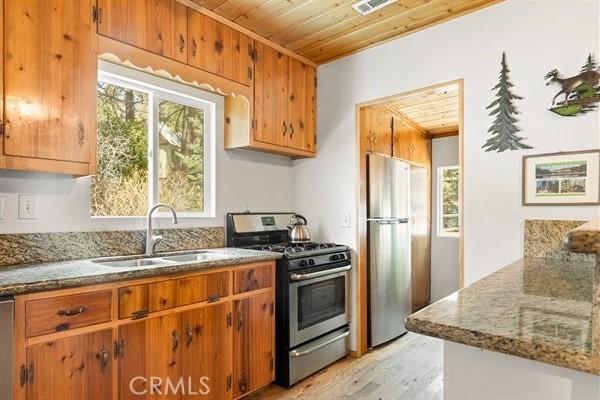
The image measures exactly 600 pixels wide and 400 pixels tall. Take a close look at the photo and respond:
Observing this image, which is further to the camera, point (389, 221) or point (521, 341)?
point (389, 221)

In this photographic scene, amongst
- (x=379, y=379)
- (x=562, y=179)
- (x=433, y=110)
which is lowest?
(x=379, y=379)

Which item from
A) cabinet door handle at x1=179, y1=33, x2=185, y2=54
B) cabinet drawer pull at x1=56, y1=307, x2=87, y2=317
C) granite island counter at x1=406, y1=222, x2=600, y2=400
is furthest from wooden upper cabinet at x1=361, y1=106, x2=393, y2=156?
cabinet drawer pull at x1=56, y1=307, x2=87, y2=317

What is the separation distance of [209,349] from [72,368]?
69 cm

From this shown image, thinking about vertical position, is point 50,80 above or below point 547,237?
above

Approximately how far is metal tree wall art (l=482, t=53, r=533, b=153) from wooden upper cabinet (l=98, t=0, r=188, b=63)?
201 cm

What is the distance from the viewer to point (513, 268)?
5.41ft

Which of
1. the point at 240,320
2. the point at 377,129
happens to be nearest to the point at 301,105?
the point at 377,129

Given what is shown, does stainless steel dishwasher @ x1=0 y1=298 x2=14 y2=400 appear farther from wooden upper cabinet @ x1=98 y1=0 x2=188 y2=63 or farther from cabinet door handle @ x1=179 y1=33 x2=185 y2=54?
cabinet door handle @ x1=179 y1=33 x2=185 y2=54

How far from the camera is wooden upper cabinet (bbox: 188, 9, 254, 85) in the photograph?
7.86ft

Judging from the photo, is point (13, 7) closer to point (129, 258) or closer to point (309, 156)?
point (129, 258)

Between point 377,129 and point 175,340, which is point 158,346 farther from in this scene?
point 377,129

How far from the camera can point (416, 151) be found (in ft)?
14.3

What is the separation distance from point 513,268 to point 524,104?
1.12 meters

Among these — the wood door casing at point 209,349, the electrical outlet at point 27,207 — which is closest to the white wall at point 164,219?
the electrical outlet at point 27,207
